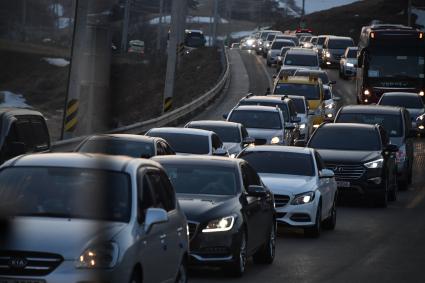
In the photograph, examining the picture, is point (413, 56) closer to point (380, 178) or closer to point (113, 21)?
point (380, 178)

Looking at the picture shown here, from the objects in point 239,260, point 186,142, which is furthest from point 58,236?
point 186,142

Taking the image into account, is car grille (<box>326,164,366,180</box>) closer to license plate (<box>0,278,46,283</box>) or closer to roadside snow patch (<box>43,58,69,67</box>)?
license plate (<box>0,278,46,283</box>)

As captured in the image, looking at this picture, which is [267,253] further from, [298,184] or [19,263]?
[19,263]

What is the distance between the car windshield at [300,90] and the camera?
137ft

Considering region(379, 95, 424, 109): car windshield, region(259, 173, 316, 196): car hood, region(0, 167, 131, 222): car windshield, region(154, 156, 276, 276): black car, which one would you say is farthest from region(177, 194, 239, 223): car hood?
region(379, 95, 424, 109): car windshield

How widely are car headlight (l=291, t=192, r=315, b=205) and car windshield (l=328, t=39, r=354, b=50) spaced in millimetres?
55906

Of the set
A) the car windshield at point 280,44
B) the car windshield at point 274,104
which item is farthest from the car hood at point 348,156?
the car windshield at point 280,44

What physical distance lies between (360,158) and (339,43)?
5101 cm

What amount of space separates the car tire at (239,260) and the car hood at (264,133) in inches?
686

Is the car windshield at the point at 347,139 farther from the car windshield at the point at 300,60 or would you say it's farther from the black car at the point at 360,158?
the car windshield at the point at 300,60

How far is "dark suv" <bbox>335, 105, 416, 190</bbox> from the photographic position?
93.9 feet

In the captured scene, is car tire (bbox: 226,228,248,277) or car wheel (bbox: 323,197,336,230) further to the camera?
car wheel (bbox: 323,197,336,230)

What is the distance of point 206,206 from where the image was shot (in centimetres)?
1259

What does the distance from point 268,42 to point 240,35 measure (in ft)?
236
